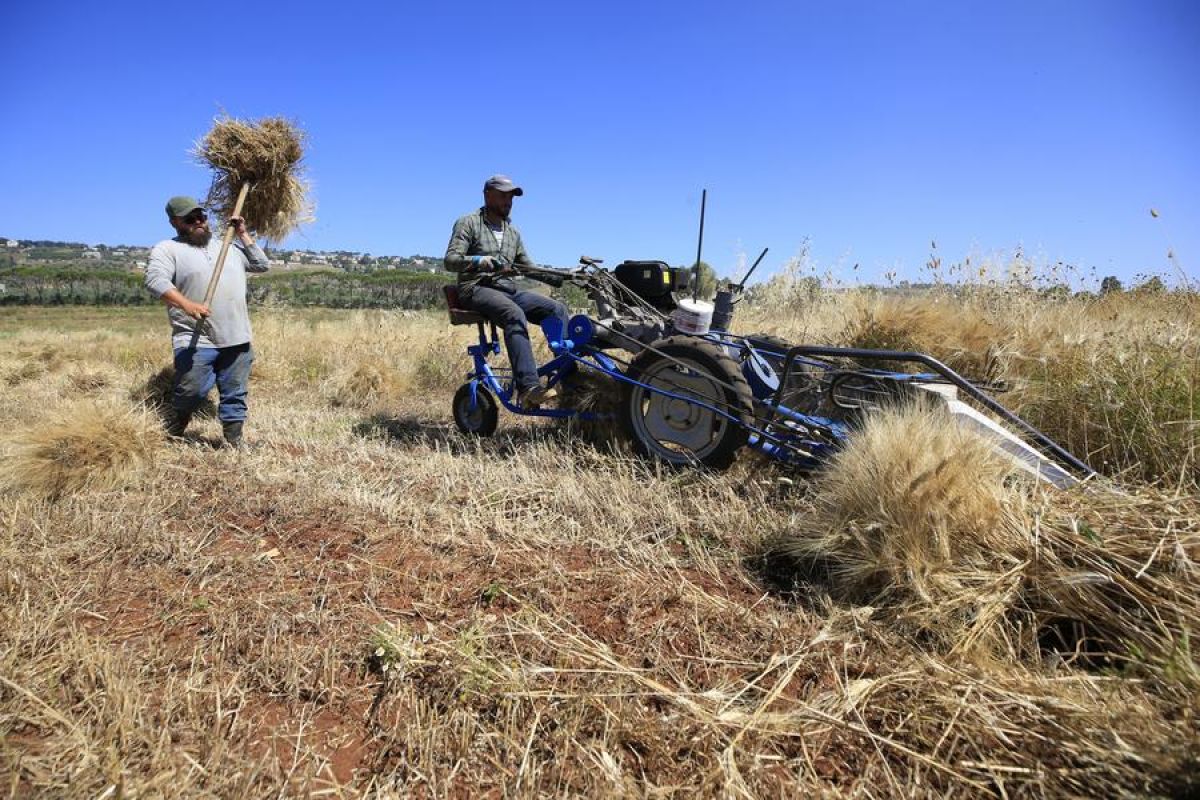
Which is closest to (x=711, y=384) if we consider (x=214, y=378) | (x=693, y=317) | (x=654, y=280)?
(x=693, y=317)

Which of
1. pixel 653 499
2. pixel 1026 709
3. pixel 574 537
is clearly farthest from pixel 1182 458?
pixel 574 537

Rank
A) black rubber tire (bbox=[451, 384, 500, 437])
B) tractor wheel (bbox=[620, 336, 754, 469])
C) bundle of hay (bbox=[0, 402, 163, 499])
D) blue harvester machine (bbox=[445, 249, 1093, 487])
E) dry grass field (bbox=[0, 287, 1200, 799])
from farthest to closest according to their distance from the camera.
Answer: black rubber tire (bbox=[451, 384, 500, 437]) < tractor wheel (bbox=[620, 336, 754, 469]) < bundle of hay (bbox=[0, 402, 163, 499]) < blue harvester machine (bbox=[445, 249, 1093, 487]) < dry grass field (bbox=[0, 287, 1200, 799])

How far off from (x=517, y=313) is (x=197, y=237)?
2538mm

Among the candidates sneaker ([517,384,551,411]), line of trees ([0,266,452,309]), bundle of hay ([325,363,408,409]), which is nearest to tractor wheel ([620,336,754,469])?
sneaker ([517,384,551,411])

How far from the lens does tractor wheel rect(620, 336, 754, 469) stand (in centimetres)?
380

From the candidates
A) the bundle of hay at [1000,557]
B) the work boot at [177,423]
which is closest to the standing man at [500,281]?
the work boot at [177,423]

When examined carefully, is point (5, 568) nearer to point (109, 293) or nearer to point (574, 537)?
point (574, 537)

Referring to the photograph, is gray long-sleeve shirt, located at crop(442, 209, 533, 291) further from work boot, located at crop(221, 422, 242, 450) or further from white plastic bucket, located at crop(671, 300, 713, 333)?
work boot, located at crop(221, 422, 242, 450)

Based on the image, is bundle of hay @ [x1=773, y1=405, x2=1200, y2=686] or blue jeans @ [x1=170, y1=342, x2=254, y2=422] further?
A: blue jeans @ [x1=170, y1=342, x2=254, y2=422]

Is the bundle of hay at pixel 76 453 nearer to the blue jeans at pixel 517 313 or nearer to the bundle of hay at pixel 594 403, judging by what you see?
the blue jeans at pixel 517 313

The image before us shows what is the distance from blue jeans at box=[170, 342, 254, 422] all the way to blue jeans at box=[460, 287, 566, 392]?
182cm

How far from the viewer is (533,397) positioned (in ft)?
15.3

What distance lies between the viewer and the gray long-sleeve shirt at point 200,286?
460 cm

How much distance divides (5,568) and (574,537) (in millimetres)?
2474
